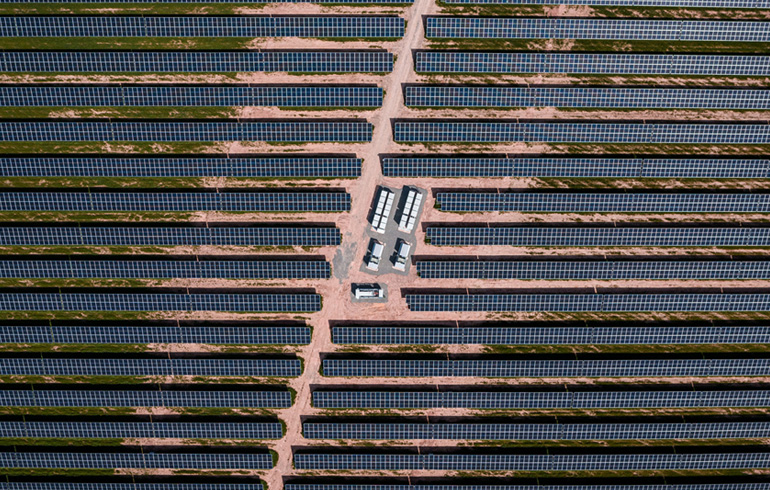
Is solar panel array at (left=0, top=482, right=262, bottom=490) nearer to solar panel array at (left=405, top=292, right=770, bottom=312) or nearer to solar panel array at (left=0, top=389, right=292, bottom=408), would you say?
solar panel array at (left=0, top=389, right=292, bottom=408)

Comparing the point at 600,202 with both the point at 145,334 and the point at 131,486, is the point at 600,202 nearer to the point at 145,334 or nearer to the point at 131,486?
the point at 145,334

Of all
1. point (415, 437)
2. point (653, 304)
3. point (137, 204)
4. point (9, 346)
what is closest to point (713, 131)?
point (653, 304)

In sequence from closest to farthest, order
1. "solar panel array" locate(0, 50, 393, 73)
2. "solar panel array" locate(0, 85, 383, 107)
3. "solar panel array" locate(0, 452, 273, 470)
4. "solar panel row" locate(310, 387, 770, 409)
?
1. "solar panel array" locate(0, 50, 393, 73)
2. "solar panel array" locate(0, 85, 383, 107)
3. "solar panel row" locate(310, 387, 770, 409)
4. "solar panel array" locate(0, 452, 273, 470)

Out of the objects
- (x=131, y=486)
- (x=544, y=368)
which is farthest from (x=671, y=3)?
(x=131, y=486)

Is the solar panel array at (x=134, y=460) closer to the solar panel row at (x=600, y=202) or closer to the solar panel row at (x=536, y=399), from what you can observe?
the solar panel row at (x=536, y=399)

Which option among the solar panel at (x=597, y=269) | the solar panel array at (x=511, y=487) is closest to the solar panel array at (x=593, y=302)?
the solar panel at (x=597, y=269)

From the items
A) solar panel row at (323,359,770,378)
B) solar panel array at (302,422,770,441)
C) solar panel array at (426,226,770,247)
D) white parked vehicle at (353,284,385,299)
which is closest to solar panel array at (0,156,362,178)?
white parked vehicle at (353,284,385,299)

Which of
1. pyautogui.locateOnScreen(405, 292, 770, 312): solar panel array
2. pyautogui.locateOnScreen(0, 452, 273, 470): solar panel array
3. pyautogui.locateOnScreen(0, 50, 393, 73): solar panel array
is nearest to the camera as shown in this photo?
pyautogui.locateOnScreen(0, 50, 393, 73): solar panel array

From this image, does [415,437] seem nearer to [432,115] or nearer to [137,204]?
[432,115]
